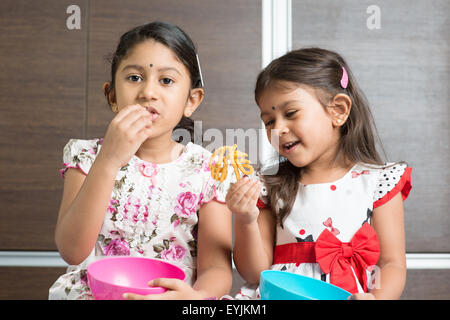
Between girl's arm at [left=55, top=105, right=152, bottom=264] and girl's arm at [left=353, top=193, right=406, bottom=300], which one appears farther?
girl's arm at [left=353, top=193, right=406, bottom=300]

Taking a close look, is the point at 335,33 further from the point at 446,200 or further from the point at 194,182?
the point at 194,182

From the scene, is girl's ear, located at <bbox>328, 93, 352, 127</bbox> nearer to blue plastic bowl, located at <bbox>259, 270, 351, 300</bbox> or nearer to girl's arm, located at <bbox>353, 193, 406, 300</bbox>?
girl's arm, located at <bbox>353, 193, 406, 300</bbox>

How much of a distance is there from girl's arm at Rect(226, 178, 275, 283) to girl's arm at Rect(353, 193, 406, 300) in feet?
0.75

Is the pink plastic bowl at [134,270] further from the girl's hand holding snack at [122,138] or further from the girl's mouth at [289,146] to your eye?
the girl's mouth at [289,146]

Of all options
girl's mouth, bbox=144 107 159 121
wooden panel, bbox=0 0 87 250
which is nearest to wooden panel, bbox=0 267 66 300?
wooden panel, bbox=0 0 87 250

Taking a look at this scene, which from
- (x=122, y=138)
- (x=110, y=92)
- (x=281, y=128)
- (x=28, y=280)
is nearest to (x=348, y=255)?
(x=281, y=128)

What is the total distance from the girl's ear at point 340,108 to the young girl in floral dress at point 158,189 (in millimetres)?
302

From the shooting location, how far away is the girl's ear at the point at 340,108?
3.22 ft

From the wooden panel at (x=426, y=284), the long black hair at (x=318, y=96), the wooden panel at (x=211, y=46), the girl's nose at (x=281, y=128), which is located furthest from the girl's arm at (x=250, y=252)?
the wooden panel at (x=426, y=284)

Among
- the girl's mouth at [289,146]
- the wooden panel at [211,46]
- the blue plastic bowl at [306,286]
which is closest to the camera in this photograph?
the blue plastic bowl at [306,286]

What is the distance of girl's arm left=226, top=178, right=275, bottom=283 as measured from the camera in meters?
0.81

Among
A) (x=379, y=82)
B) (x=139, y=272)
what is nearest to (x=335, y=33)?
(x=379, y=82)

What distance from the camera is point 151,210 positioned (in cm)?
93

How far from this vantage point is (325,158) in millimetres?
1002
